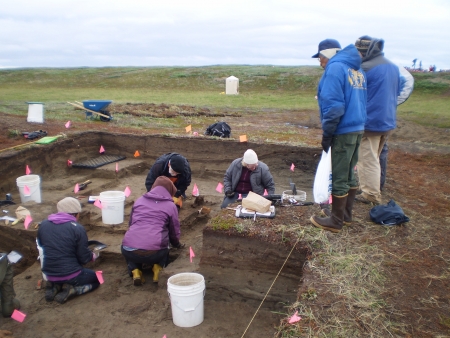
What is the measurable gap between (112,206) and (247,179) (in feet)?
7.08

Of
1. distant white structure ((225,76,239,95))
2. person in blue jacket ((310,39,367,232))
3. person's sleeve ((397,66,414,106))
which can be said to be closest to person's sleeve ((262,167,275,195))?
person in blue jacket ((310,39,367,232))

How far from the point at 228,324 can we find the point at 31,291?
257 centimetres

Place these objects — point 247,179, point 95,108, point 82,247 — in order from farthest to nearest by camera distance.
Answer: point 95,108 → point 247,179 → point 82,247

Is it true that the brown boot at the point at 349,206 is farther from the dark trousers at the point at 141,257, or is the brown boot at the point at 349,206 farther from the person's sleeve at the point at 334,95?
the dark trousers at the point at 141,257

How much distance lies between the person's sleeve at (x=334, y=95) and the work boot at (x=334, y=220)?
874 millimetres

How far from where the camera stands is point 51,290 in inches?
184

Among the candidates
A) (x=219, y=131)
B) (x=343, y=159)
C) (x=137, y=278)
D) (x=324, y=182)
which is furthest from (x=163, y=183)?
(x=219, y=131)

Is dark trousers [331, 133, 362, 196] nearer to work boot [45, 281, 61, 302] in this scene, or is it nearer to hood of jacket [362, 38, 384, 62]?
hood of jacket [362, 38, 384, 62]

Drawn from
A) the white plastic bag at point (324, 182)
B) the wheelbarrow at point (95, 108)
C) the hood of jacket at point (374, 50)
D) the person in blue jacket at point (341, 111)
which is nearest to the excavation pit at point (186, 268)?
the white plastic bag at point (324, 182)

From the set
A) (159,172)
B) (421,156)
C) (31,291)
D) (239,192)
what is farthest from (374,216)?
(421,156)

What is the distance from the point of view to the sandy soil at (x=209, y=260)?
3568mm

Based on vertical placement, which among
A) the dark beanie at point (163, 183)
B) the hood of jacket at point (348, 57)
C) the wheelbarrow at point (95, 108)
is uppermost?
the hood of jacket at point (348, 57)

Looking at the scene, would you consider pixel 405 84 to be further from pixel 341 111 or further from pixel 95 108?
pixel 95 108

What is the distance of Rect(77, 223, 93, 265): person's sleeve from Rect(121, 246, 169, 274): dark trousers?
0.42 m
